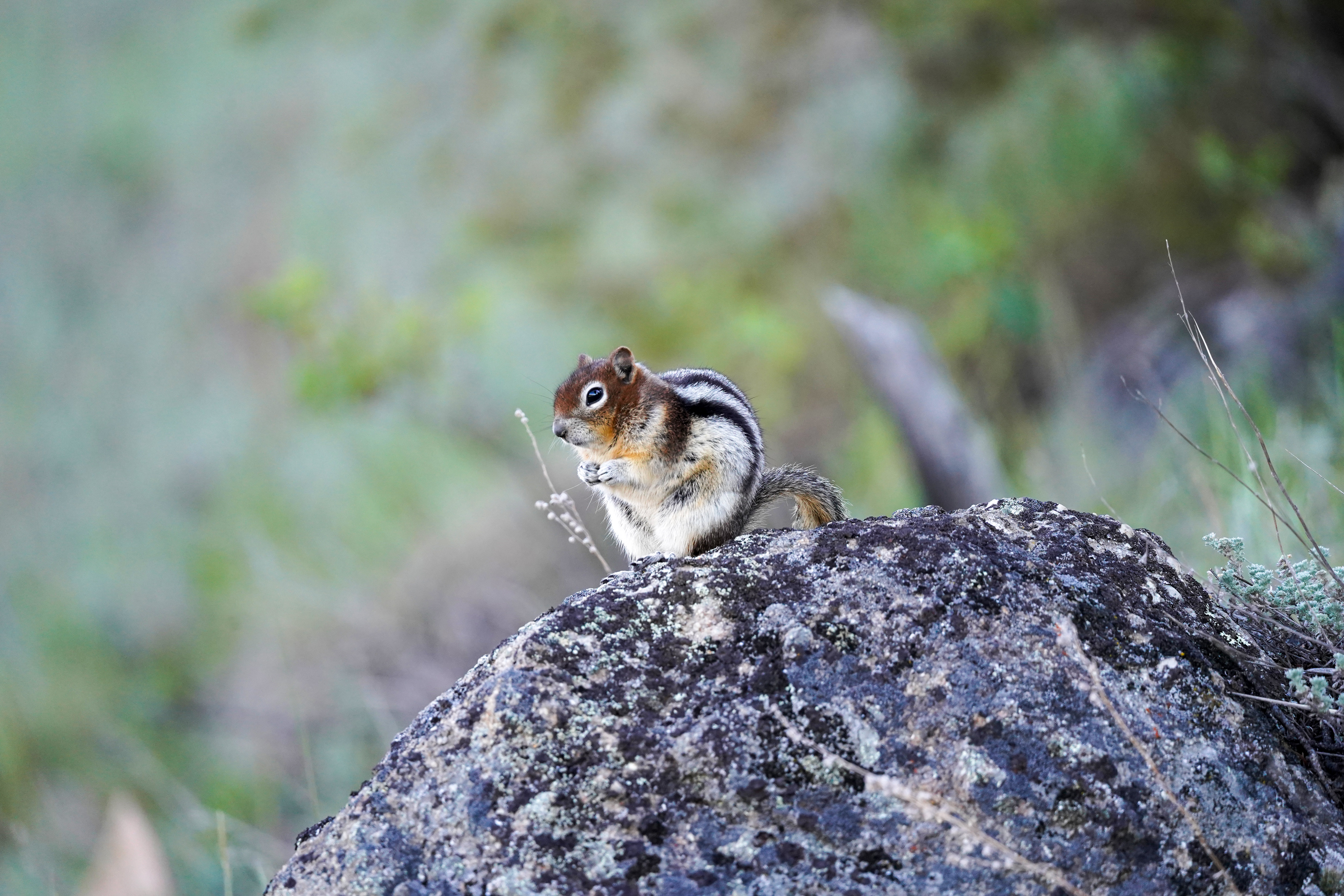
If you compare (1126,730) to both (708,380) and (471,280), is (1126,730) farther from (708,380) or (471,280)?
(471,280)

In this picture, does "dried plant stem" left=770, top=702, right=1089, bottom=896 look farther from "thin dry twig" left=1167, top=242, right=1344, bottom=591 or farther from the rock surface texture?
"thin dry twig" left=1167, top=242, right=1344, bottom=591

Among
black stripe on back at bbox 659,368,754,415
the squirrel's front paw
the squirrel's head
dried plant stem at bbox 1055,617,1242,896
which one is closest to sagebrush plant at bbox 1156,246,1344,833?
dried plant stem at bbox 1055,617,1242,896

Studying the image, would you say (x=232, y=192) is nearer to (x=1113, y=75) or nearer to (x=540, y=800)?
(x=1113, y=75)

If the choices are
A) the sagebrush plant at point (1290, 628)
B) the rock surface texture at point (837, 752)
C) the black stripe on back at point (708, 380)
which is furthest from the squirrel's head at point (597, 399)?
the sagebrush plant at point (1290, 628)

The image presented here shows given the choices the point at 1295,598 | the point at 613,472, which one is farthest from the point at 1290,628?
the point at 613,472

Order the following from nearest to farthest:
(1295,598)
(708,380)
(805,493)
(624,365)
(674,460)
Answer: (1295,598)
(805,493)
(674,460)
(708,380)
(624,365)

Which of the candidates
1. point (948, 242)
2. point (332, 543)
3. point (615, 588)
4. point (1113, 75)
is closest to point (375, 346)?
point (332, 543)
